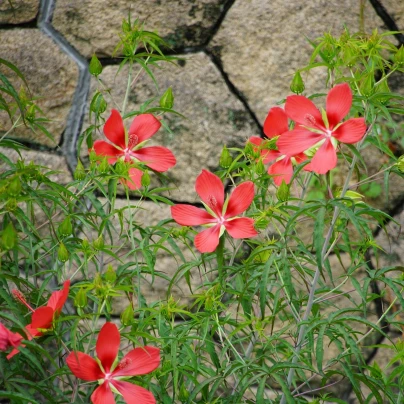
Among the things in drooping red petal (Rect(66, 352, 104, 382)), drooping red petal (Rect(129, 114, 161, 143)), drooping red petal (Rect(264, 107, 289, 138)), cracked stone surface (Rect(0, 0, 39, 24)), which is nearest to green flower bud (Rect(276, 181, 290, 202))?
drooping red petal (Rect(264, 107, 289, 138))

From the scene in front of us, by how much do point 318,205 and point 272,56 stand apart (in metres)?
1.43

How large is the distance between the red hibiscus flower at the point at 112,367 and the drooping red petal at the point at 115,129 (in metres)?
0.49

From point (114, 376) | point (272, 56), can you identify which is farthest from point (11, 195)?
point (272, 56)

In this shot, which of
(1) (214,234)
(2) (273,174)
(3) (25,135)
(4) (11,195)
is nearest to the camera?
(4) (11,195)

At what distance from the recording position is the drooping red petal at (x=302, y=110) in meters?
1.56

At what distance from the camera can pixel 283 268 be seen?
1.63 m

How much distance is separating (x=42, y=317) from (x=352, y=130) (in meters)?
0.62

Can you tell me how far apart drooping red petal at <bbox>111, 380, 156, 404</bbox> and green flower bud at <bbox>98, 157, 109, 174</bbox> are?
0.43 m

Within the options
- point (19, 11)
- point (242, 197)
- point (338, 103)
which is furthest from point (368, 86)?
point (19, 11)

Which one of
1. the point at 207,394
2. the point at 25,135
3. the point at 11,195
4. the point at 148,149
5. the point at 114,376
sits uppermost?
the point at 11,195

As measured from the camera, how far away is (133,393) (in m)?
1.50

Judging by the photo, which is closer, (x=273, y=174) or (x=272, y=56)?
(x=273, y=174)

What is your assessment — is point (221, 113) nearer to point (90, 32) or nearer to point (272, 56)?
point (272, 56)

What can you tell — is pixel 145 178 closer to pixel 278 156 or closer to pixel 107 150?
pixel 107 150
